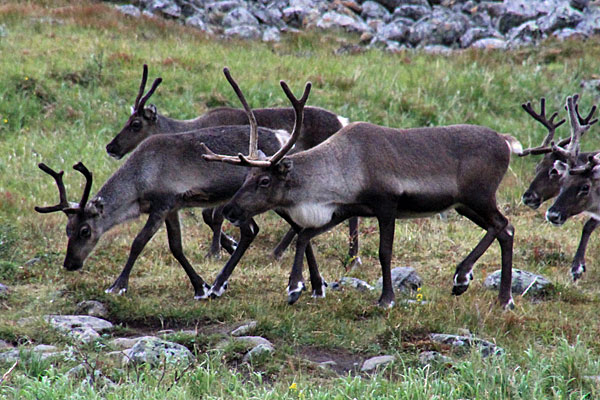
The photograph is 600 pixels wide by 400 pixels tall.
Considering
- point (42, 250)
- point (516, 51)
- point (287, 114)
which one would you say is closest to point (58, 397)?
point (42, 250)

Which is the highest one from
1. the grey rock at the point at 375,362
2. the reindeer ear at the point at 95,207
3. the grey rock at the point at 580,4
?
the reindeer ear at the point at 95,207

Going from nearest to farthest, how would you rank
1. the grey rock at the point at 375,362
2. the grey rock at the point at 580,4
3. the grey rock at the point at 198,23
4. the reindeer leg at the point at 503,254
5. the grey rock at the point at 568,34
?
the grey rock at the point at 375,362 → the reindeer leg at the point at 503,254 → the grey rock at the point at 568,34 → the grey rock at the point at 198,23 → the grey rock at the point at 580,4

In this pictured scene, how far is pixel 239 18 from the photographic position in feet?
71.1

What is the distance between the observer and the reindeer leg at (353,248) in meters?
8.50

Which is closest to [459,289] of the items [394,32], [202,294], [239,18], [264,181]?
[264,181]

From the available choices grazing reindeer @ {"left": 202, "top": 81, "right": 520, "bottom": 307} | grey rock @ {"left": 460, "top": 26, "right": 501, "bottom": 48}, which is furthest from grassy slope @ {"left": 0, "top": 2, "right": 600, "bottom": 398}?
grey rock @ {"left": 460, "top": 26, "right": 501, "bottom": 48}

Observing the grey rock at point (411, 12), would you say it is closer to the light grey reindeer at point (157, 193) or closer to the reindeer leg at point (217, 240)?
the reindeer leg at point (217, 240)

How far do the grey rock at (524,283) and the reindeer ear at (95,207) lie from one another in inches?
140

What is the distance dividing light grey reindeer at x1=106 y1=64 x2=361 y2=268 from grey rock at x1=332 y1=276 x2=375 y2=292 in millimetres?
662

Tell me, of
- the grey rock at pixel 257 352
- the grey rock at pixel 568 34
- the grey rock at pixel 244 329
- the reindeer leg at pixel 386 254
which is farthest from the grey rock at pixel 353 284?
the grey rock at pixel 568 34

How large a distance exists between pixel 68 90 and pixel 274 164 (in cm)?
706

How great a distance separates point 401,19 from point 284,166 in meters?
18.1

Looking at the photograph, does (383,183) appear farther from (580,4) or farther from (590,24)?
(580,4)

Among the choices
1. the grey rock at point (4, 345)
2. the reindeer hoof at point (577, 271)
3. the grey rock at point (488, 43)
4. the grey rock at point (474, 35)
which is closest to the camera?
the grey rock at point (4, 345)
